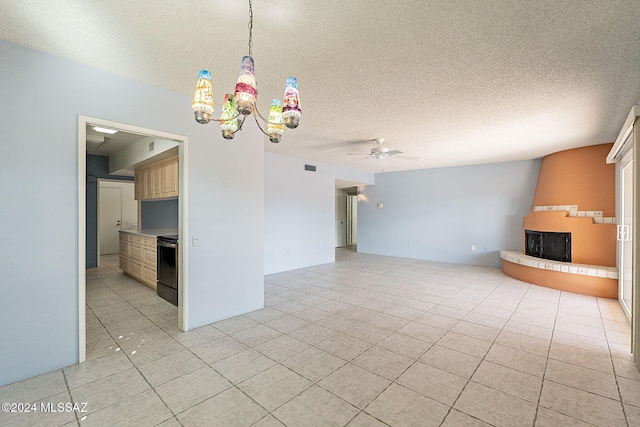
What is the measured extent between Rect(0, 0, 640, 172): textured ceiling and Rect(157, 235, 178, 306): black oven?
1.73 metres

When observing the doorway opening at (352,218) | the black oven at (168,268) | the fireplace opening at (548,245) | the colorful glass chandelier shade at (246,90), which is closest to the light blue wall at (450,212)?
the fireplace opening at (548,245)

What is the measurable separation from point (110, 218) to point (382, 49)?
9.80 meters

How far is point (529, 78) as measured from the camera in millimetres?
2590

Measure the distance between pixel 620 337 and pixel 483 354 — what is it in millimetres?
1761

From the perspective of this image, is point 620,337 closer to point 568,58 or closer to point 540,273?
point 540,273

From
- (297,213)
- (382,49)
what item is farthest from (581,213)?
(297,213)

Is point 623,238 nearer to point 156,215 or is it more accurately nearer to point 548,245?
point 548,245

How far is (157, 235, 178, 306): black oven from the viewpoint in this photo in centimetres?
380

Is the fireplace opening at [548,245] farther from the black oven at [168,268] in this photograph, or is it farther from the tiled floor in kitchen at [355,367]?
the black oven at [168,268]

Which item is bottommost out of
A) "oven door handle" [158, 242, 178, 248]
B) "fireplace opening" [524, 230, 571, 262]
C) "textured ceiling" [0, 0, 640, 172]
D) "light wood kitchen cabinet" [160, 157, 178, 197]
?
"fireplace opening" [524, 230, 571, 262]

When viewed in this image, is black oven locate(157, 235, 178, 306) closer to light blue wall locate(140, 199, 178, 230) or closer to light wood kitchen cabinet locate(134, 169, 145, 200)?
light wood kitchen cabinet locate(134, 169, 145, 200)

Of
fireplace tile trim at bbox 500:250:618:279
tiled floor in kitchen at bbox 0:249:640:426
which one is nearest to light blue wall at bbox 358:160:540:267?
fireplace tile trim at bbox 500:250:618:279

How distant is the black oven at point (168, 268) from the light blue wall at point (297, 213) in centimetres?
217

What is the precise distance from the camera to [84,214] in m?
2.44
